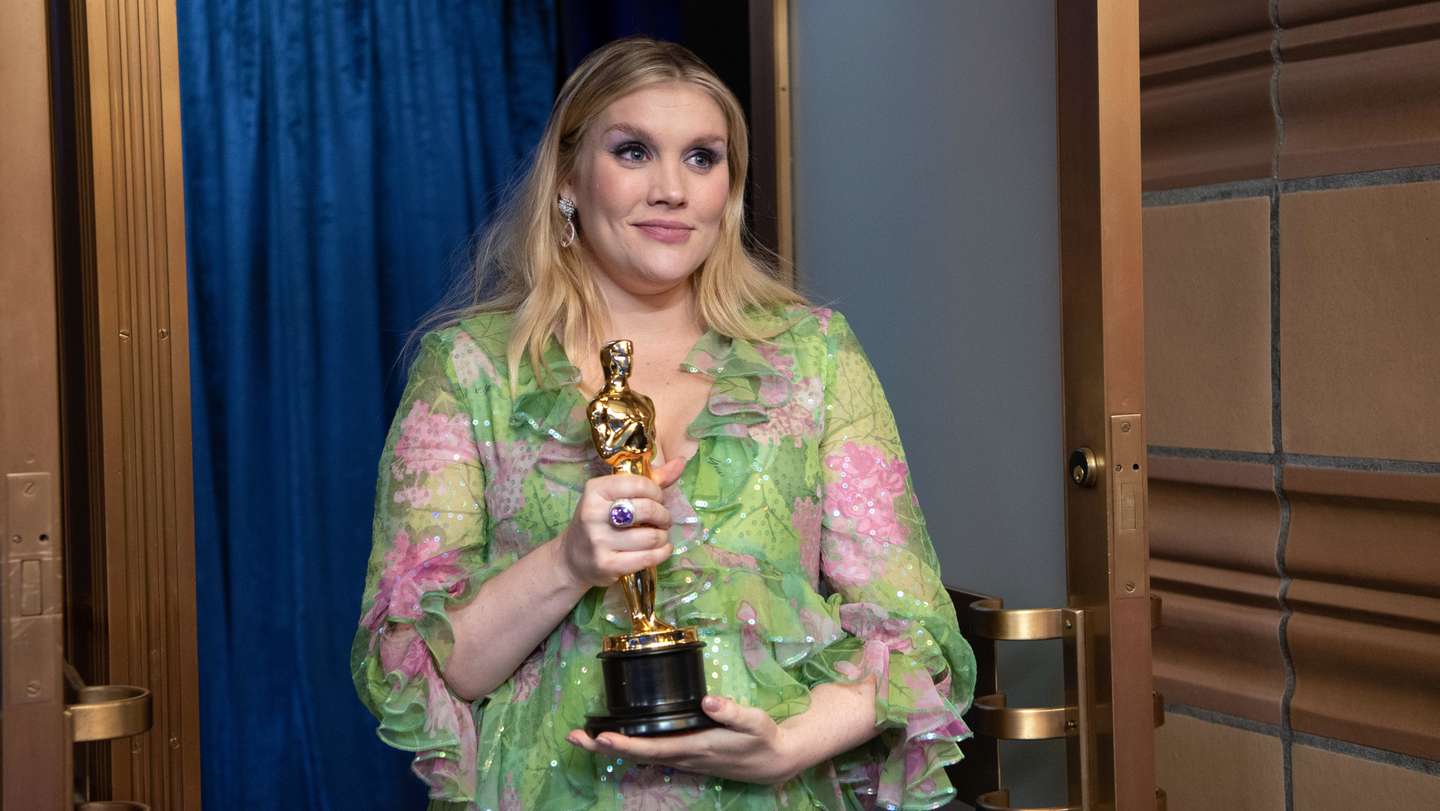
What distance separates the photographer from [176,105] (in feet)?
5.67

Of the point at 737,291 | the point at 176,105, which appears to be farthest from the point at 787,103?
the point at 176,105

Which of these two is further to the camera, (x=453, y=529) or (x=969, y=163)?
(x=969, y=163)

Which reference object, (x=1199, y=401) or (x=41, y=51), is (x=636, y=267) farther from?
(x=1199, y=401)

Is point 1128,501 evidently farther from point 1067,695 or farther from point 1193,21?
point 1193,21

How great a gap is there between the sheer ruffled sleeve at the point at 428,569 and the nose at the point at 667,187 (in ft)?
0.97

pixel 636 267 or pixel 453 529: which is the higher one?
pixel 636 267

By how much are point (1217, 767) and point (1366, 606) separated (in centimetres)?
33

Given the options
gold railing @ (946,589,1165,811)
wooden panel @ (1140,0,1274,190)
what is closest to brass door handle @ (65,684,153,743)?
gold railing @ (946,589,1165,811)

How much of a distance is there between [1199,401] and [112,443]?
1384 mm

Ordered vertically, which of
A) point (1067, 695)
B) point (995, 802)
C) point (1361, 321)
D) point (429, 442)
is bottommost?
point (995, 802)

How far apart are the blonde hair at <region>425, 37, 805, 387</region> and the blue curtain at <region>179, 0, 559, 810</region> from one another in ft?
1.64

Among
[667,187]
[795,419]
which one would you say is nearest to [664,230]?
[667,187]

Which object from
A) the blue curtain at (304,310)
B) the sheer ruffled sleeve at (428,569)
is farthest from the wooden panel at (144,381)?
the blue curtain at (304,310)

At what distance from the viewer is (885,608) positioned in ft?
5.36
